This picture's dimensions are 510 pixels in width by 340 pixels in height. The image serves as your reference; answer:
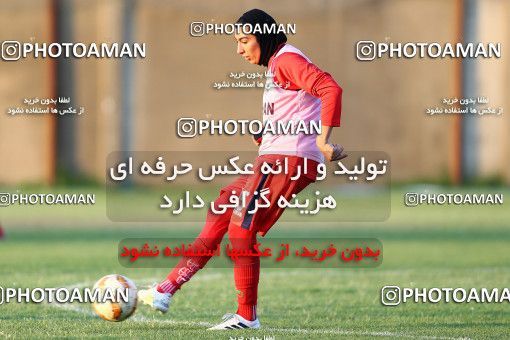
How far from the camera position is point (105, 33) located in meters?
25.1

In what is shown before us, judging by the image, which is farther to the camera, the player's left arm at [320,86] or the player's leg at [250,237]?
the player's leg at [250,237]

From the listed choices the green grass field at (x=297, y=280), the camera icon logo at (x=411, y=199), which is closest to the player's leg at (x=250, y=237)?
the green grass field at (x=297, y=280)

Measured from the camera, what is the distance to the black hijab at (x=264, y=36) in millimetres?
7441

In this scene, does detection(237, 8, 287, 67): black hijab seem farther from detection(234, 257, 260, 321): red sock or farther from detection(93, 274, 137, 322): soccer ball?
detection(93, 274, 137, 322): soccer ball

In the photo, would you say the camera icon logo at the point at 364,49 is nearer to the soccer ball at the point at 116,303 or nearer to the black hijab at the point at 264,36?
the black hijab at the point at 264,36

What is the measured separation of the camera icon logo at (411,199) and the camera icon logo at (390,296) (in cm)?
1192

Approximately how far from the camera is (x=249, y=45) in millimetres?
7543

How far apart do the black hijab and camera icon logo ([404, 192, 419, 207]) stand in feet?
46.7

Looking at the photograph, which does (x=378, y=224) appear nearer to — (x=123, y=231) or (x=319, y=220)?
(x=319, y=220)

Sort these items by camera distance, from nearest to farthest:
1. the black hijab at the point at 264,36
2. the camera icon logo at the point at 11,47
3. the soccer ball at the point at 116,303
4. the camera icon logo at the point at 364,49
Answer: the black hijab at the point at 264,36
the soccer ball at the point at 116,303
the camera icon logo at the point at 364,49
the camera icon logo at the point at 11,47

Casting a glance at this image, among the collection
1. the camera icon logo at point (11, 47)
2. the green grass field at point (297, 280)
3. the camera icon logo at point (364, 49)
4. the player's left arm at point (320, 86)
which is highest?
the camera icon logo at point (11, 47)

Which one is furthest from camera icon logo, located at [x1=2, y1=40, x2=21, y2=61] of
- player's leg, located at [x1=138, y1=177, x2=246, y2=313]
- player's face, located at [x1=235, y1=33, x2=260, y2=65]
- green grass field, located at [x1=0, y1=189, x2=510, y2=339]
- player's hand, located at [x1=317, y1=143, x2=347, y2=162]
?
player's hand, located at [x1=317, y1=143, x2=347, y2=162]

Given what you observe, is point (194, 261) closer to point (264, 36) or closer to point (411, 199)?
point (264, 36)

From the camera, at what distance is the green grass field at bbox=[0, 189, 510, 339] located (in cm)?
774
